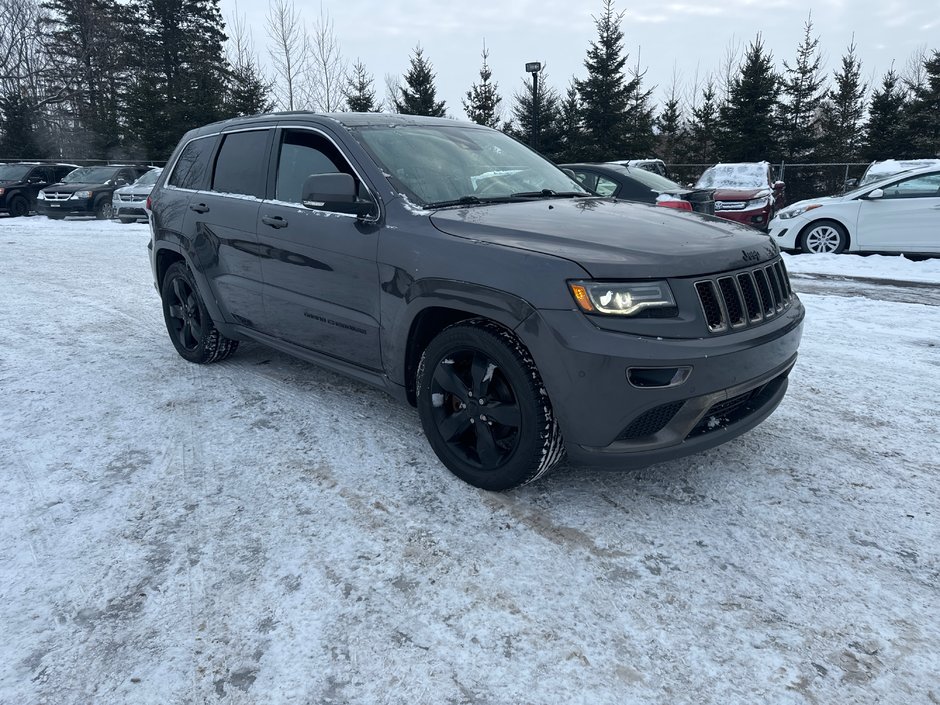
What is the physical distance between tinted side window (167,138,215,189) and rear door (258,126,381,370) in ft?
3.42

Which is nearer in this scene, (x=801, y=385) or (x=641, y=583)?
(x=641, y=583)

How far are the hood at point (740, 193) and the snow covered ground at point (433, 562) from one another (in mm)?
9367

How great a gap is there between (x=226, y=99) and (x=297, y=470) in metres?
34.0

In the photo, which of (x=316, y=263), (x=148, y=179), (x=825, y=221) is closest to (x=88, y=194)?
(x=148, y=179)

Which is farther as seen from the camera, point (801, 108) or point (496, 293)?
point (801, 108)

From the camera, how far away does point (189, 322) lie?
5090 mm

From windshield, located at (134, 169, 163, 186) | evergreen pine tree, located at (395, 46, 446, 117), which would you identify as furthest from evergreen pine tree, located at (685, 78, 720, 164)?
windshield, located at (134, 169, 163, 186)

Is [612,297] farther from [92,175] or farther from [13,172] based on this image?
[13,172]

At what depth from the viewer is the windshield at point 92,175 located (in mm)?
19323

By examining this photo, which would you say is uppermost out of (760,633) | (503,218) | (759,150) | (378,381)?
(759,150)

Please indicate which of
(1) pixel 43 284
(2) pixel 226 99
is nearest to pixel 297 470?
(1) pixel 43 284

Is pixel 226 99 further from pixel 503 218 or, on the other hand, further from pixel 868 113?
pixel 503 218

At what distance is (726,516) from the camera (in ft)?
9.23

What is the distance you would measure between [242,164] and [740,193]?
1110 cm
